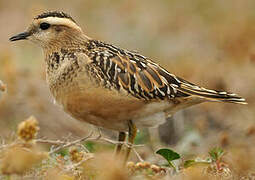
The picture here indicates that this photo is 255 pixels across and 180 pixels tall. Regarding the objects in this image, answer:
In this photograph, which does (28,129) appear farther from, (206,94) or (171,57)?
(171,57)

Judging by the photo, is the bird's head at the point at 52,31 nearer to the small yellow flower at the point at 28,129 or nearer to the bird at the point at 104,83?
the bird at the point at 104,83

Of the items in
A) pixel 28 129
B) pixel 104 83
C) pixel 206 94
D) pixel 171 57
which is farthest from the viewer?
pixel 171 57

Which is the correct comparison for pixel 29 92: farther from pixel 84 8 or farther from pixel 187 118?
pixel 84 8

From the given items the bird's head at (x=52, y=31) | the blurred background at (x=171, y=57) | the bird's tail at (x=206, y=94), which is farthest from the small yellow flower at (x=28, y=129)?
the blurred background at (x=171, y=57)

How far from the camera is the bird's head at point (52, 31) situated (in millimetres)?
5766

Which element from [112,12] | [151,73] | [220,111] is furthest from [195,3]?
[151,73]

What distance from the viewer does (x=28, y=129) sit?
3486mm

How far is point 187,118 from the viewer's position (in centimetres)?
893

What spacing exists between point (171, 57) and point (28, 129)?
25.5 ft

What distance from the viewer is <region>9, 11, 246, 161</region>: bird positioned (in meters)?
5.43

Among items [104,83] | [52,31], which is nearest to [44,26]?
[52,31]

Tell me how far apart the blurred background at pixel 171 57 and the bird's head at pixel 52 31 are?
2.27m

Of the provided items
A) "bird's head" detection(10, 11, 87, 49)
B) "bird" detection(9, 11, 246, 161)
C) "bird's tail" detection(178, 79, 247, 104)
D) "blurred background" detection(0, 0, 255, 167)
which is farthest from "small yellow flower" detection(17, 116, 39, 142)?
"blurred background" detection(0, 0, 255, 167)

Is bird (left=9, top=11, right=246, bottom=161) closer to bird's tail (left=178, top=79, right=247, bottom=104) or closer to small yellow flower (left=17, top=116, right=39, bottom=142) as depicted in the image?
bird's tail (left=178, top=79, right=247, bottom=104)
